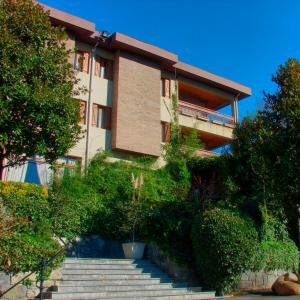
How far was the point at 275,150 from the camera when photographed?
14797 millimetres

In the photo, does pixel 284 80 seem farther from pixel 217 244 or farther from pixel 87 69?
pixel 87 69

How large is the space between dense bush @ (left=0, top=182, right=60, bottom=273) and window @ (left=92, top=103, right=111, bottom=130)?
995 cm

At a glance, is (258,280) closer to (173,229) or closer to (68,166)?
(173,229)

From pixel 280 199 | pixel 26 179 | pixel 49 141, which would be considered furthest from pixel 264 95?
pixel 26 179

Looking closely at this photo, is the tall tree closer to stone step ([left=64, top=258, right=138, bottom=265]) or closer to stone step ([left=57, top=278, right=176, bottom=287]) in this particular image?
stone step ([left=57, top=278, right=176, bottom=287])

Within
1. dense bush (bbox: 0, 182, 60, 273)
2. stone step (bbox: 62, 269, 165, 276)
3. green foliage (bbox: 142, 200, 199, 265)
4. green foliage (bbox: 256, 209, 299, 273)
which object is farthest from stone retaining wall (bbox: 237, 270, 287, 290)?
dense bush (bbox: 0, 182, 60, 273)

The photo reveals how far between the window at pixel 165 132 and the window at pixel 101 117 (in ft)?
11.8

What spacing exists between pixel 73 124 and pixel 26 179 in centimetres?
736

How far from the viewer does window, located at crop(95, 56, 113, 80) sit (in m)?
22.8

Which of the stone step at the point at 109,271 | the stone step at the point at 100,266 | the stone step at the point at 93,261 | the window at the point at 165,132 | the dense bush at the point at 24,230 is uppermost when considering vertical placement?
the window at the point at 165,132

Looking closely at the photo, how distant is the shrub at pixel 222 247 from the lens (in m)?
12.1

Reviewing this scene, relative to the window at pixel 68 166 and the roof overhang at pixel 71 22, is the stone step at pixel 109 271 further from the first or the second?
the roof overhang at pixel 71 22

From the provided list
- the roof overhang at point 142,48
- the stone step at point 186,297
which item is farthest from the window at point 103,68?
the stone step at point 186,297

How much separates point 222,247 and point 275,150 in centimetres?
453
